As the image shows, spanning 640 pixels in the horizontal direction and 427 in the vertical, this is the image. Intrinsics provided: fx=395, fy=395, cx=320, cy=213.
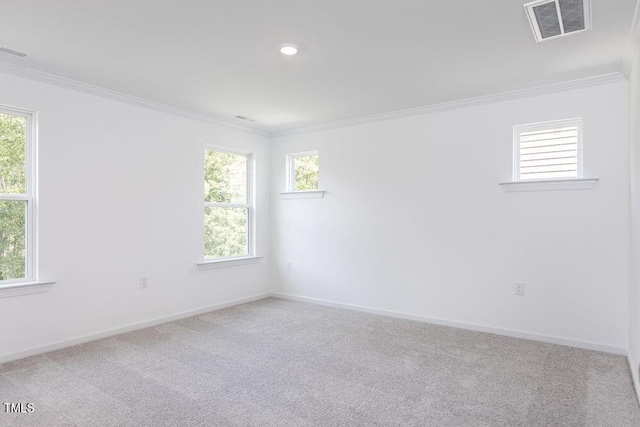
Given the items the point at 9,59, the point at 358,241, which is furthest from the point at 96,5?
the point at 358,241

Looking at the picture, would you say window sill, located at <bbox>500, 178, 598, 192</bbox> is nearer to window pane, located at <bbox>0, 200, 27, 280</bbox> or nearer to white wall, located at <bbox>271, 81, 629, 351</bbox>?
white wall, located at <bbox>271, 81, 629, 351</bbox>

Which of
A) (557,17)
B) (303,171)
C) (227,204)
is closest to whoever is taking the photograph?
(557,17)

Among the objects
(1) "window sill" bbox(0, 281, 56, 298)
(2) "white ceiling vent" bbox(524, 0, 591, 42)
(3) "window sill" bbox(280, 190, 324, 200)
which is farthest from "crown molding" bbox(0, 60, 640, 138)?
(1) "window sill" bbox(0, 281, 56, 298)

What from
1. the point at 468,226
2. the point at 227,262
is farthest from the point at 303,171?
the point at 468,226

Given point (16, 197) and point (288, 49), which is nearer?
point (288, 49)

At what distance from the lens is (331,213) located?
5078 mm

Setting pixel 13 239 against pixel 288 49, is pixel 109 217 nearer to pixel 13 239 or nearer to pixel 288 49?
pixel 13 239

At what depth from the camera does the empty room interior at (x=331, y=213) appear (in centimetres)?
243

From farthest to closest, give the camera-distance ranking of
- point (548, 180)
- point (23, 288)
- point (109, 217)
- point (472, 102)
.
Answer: point (472, 102)
point (109, 217)
point (548, 180)
point (23, 288)

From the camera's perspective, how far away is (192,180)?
4625 millimetres

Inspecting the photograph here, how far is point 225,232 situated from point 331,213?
1402 mm

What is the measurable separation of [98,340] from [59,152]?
1.73 metres

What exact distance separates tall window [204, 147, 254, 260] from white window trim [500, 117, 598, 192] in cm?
323

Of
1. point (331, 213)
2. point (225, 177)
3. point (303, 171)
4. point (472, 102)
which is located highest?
point (472, 102)
